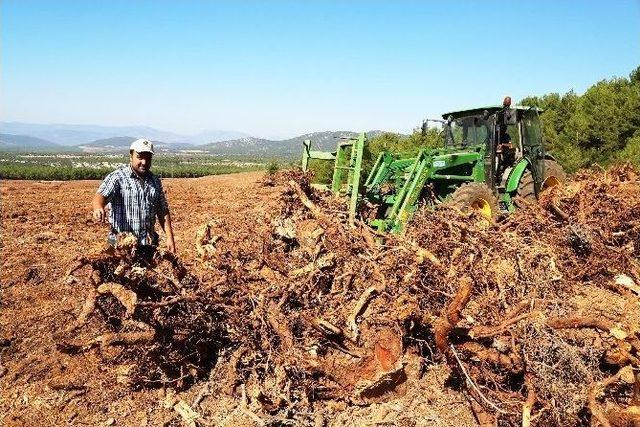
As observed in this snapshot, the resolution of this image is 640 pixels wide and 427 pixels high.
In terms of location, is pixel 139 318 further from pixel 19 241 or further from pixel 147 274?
pixel 19 241

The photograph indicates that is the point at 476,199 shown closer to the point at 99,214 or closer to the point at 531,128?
the point at 531,128

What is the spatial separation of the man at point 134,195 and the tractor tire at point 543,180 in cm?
589

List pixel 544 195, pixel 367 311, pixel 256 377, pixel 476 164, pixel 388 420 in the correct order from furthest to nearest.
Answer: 1. pixel 476 164
2. pixel 544 195
3. pixel 367 311
4. pixel 256 377
5. pixel 388 420

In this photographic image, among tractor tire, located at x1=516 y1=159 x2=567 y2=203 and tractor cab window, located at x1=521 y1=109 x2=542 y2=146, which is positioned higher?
tractor cab window, located at x1=521 y1=109 x2=542 y2=146

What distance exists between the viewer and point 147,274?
3496 mm

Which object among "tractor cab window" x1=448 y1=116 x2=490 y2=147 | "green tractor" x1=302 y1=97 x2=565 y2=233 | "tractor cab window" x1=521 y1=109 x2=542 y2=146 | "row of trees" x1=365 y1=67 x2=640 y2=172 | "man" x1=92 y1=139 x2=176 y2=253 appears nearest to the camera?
"man" x1=92 y1=139 x2=176 y2=253

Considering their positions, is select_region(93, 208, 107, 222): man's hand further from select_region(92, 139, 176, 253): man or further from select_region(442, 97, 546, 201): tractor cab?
select_region(442, 97, 546, 201): tractor cab

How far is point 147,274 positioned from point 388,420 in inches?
80.4

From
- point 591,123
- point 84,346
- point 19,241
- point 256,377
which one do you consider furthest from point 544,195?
point 591,123

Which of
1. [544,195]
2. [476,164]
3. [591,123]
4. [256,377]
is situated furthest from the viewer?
[591,123]

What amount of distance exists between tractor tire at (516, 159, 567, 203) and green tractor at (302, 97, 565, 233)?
0.02 meters

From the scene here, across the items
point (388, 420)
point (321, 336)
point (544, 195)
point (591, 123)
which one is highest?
point (591, 123)

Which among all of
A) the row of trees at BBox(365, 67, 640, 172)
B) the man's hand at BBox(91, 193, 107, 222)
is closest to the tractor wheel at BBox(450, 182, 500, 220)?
the man's hand at BBox(91, 193, 107, 222)

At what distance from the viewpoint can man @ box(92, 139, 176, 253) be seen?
3.89 meters
